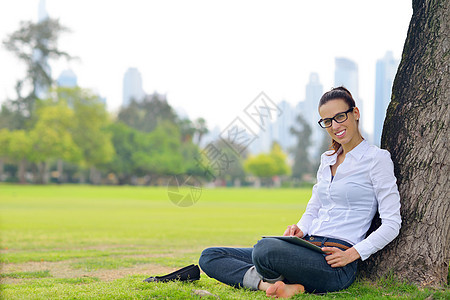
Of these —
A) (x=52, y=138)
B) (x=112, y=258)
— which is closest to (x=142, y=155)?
(x=52, y=138)

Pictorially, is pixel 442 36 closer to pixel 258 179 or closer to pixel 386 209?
pixel 386 209

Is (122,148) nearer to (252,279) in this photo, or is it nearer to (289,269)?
(252,279)

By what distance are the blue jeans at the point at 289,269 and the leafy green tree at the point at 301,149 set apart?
9042cm

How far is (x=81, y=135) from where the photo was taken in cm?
6309

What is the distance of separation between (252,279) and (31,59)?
62.1m

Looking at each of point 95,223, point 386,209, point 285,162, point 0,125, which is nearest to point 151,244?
point 95,223

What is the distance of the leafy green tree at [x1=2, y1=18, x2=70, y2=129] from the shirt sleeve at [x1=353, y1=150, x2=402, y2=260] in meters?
61.9

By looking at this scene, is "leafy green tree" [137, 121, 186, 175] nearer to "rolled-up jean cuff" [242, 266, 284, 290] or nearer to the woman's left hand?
"rolled-up jean cuff" [242, 266, 284, 290]

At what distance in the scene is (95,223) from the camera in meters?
16.0

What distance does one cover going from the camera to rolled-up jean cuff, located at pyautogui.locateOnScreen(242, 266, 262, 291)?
4.09 m

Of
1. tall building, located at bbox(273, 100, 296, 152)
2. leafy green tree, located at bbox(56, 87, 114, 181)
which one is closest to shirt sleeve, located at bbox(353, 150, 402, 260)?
leafy green tree, located at bbox(56, 87, 114, 181)

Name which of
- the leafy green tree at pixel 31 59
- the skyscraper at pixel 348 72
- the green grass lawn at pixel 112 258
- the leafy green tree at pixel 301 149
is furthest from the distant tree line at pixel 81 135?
the green grass lawn at pixel 112 258

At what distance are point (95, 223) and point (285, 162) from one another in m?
84.8

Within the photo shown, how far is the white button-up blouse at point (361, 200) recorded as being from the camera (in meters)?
3.75
